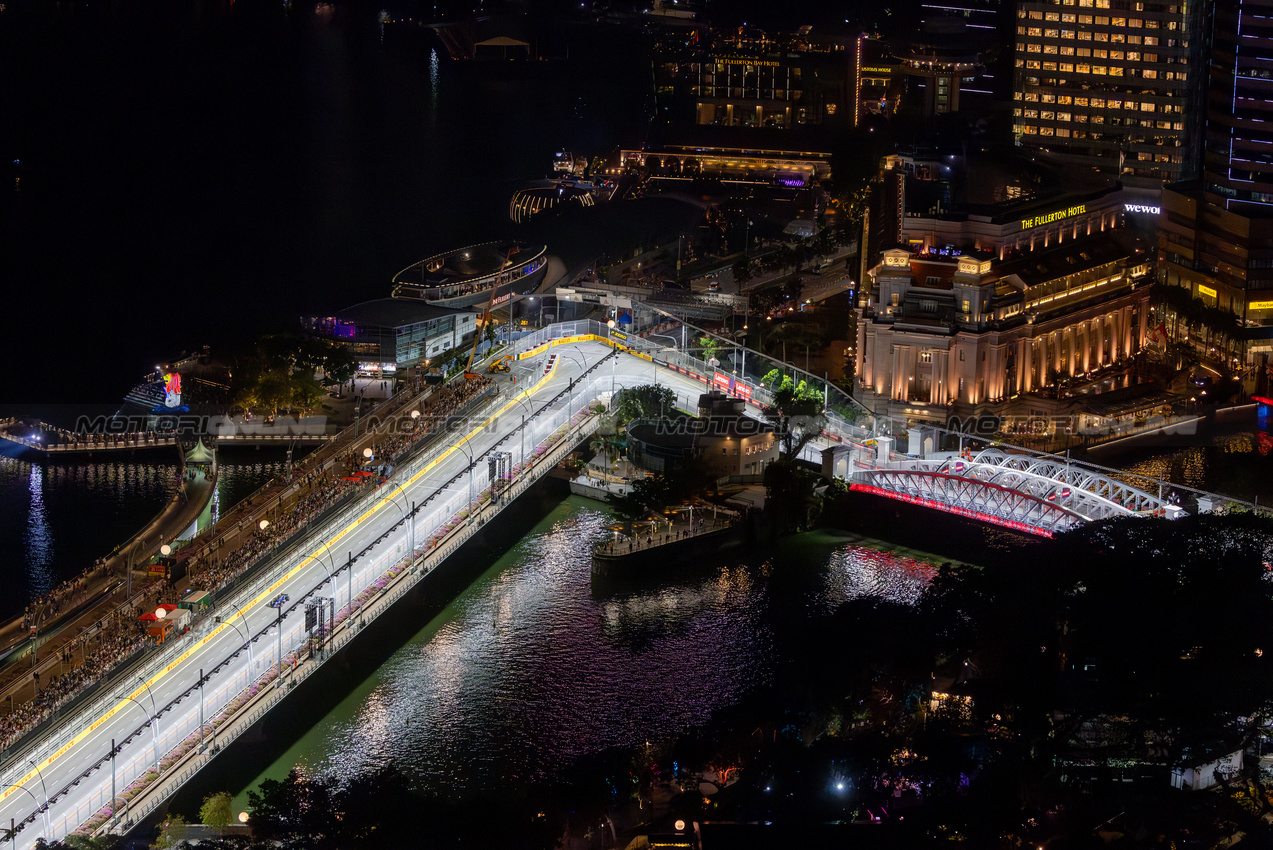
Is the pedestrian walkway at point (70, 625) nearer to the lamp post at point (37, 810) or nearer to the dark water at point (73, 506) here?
the lamp post at point (37, 810)

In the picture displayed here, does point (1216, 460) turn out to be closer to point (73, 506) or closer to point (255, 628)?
point (255, 628)

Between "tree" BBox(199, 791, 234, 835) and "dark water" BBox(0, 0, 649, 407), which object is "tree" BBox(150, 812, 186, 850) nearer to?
"tree" BBox(199, 791, 234, 835)

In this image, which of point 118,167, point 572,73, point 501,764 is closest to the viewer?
point 501,764

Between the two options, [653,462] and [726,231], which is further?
[726,231]

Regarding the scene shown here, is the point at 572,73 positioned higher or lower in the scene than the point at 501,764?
higher

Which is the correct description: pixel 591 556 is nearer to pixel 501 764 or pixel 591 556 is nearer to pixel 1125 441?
pixel 501 764

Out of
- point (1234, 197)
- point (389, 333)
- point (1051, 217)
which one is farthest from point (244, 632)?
point (1234, 197)

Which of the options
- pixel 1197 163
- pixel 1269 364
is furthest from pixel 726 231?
pixel 1269 364
